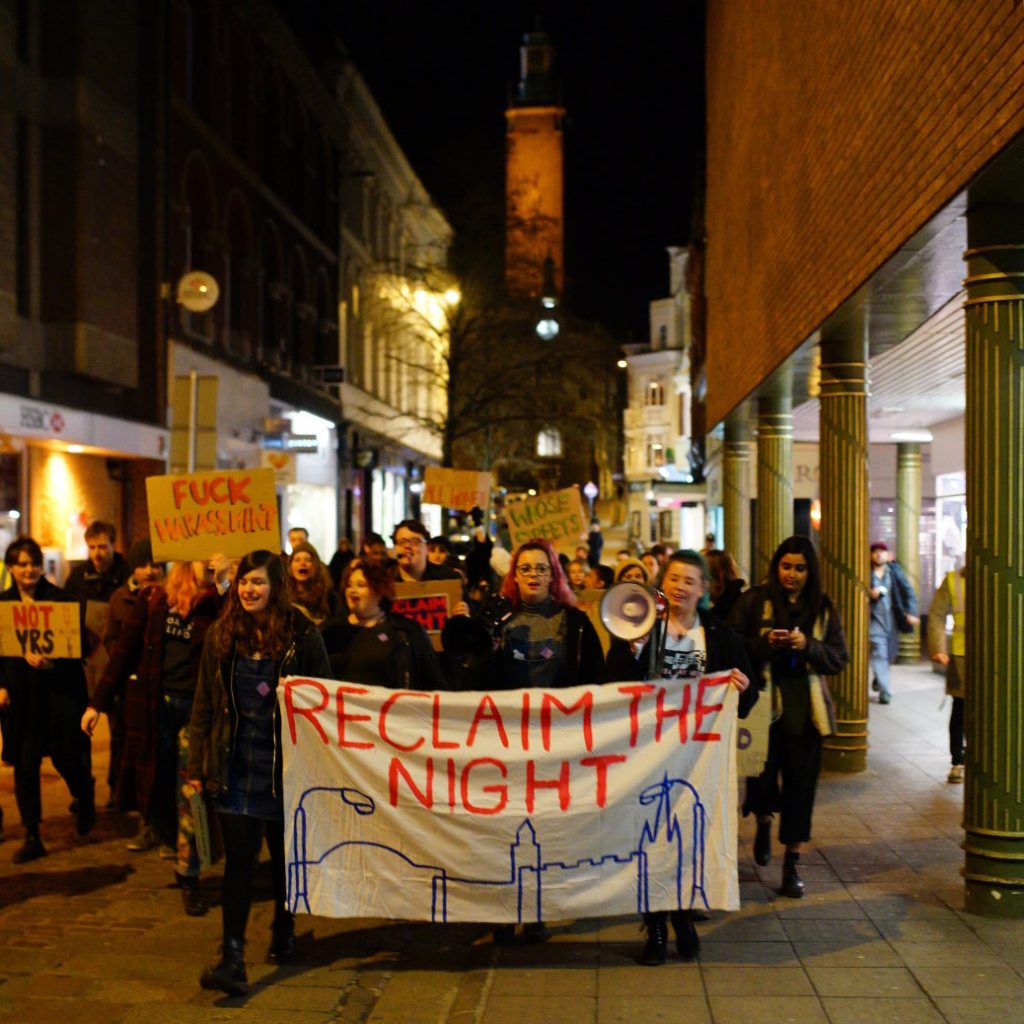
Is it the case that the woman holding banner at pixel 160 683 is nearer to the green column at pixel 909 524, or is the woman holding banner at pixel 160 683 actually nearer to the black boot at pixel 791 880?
the black boot at pixel 791 880

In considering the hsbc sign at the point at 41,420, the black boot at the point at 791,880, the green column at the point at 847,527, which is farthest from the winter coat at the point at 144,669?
the hsbc sign at the point at 41,420

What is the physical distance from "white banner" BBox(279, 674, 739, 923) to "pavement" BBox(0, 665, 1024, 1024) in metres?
0.36

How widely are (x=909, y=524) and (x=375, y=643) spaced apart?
15.9 metres

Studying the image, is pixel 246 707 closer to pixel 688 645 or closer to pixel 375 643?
pixel 375 643

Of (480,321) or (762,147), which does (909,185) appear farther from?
(480,321)

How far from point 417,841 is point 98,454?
53.9 feet

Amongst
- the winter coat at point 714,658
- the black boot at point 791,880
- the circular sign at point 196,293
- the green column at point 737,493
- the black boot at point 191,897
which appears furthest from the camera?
the green column at point 737,493

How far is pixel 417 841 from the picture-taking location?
6059mm

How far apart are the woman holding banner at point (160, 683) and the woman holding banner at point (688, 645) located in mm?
2616

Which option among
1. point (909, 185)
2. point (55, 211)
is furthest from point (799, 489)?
point (909, 185)

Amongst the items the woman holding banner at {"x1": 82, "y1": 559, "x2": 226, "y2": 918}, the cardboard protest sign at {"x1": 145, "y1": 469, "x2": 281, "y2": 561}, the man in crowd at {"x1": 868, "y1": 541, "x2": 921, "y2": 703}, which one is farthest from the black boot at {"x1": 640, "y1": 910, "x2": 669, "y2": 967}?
the man in crowd at {"x1": 868, "y1": 541, "x2": 921, "y2": 703}

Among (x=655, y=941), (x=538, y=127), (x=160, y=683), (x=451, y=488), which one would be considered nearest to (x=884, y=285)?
(x=655, y=941)

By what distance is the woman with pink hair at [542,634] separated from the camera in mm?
6500

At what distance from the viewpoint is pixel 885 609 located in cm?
1523
